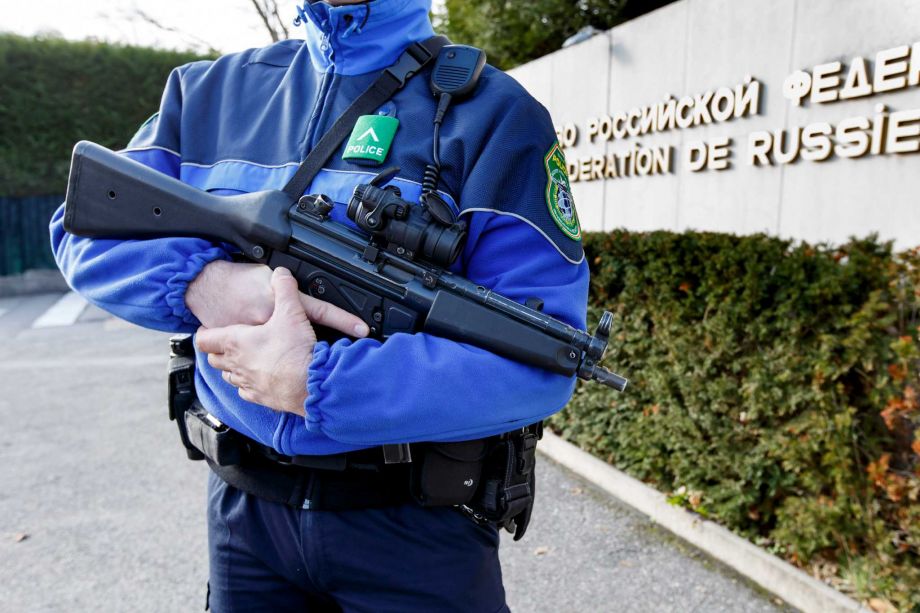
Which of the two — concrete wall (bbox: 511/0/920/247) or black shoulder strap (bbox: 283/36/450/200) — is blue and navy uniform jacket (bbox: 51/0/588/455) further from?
concrete wall (bbox: 511/0/920/247)

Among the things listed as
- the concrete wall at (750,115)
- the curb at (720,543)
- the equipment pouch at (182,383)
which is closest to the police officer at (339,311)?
the equipment pouch at (182,383)

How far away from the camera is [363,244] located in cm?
124

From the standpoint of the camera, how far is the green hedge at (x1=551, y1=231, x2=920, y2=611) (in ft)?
8.40

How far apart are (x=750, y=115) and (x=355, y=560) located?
11.7ft

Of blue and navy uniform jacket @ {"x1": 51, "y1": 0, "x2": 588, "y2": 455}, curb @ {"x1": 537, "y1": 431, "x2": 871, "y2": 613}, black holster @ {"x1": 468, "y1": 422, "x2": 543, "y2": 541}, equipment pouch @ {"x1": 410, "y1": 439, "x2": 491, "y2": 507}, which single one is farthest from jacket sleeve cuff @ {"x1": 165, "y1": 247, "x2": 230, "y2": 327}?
curb @ {"x1": 537, "y1": 431, "x2": 871, "y2": 613}

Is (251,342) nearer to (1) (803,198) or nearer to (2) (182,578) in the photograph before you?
(2) (182,578)

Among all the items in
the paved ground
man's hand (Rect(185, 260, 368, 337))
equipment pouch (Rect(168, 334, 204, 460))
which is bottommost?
the paved ground

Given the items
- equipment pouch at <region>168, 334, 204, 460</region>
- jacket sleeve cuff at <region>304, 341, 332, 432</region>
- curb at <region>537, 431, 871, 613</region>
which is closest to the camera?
jacket sleeve cuff at <region>304, 341, 332, 432</region>

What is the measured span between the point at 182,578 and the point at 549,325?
9.49 feet

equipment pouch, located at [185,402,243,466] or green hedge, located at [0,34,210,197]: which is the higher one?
green hedge, located at [0,34,210,197]

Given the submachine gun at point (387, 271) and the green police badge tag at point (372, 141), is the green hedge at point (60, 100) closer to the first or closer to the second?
the submachine gun at point (387, 271)

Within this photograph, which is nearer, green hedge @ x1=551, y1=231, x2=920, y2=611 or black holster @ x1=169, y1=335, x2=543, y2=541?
black holster @ x1=169, y1=335, x2=543, y2=541

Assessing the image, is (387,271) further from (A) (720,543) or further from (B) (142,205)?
(A) (720,543)

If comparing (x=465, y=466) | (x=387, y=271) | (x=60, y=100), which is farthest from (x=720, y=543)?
(x=60, y=100)
